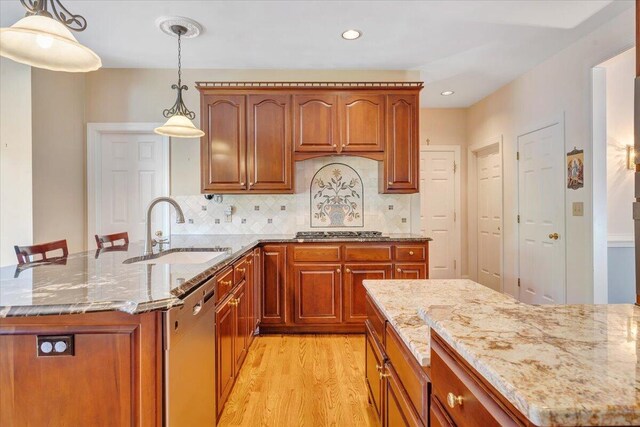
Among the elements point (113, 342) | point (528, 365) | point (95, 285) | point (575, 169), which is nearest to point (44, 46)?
point (95, 285)

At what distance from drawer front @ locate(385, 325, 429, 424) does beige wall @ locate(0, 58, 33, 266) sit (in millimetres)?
3347

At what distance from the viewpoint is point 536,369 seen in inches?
22.0

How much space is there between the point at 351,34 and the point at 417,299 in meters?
2.48

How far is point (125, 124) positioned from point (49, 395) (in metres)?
3.19

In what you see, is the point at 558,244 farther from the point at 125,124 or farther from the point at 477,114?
the point at 125,124

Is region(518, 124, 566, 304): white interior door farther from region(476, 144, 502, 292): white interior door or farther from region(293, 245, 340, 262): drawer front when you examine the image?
region(293, 245, 340, 262): drawer front

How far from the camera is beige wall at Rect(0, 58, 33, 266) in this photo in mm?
2855

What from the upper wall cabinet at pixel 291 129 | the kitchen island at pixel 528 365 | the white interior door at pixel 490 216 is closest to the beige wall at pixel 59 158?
the upper wall cabinet at pixel 291 129

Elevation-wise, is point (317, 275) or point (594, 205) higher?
point (594, 205)

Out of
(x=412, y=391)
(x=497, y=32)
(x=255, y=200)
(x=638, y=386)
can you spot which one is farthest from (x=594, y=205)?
(x=255, y=200)

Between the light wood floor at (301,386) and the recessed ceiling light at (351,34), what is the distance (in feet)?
A: 9.11

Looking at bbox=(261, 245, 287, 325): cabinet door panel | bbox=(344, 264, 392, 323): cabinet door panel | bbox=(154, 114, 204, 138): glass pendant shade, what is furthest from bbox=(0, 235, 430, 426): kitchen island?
bbox=(344, 264, 392, 323): cabinet door panel

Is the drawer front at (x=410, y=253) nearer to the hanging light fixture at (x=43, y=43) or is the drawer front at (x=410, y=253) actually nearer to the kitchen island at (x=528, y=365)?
the kitchen island at (x=528, y=365)

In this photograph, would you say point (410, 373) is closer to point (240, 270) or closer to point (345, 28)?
point (240, 270)
